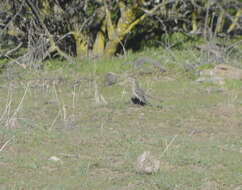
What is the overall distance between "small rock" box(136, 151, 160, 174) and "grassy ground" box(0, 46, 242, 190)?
5 cm

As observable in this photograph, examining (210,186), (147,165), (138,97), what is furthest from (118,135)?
(210,186)

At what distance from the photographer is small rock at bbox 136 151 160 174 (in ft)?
16.8

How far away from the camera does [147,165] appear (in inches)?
202

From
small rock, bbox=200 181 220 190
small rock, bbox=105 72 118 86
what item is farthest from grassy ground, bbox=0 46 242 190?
small rock, bbox=105 72 118 86

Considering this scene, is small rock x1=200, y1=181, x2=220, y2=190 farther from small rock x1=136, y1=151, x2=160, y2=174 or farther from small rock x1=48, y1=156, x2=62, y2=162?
small rock x1=48, y1=156, x2=62, y2=162

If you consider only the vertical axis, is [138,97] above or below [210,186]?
below

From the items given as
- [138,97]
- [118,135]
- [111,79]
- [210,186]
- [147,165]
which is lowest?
[111,79]

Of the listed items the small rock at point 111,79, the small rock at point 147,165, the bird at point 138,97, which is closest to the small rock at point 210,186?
the small rock at point 147,165

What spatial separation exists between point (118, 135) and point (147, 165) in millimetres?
1430

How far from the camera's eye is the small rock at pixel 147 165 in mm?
5133

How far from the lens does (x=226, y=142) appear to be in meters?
6.30

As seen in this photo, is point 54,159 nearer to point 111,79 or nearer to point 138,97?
point 138,97

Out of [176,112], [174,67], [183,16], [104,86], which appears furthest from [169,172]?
[183,16]

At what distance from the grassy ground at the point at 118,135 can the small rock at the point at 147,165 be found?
46mm
